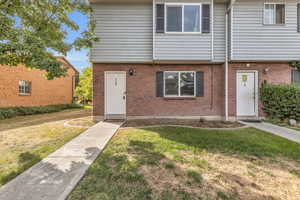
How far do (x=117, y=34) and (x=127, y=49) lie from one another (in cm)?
82

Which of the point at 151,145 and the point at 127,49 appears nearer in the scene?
the point at 151,145

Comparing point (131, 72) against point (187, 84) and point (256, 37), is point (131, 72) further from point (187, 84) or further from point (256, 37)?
point (256, 37)

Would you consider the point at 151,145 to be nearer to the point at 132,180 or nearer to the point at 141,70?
the point at 132,180

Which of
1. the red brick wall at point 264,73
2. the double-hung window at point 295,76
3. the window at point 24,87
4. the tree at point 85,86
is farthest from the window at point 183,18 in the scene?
the tree at point 85,86

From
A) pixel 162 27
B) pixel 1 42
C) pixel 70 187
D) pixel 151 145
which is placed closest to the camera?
pixel 70 187

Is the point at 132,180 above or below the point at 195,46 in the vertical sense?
below

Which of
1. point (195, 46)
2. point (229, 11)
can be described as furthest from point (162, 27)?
point (229, 11)

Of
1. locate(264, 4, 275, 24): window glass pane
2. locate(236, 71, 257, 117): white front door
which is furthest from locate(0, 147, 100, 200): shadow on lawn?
locate(264, 4, 275, 24): window glass pane

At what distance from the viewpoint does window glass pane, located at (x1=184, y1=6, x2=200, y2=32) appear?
21.7ft

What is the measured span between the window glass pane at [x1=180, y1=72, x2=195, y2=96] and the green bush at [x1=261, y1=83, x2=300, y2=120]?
3.32m

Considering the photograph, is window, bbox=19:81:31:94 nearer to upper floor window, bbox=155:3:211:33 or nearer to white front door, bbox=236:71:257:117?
upper floor window, bbox=155:3:211:33

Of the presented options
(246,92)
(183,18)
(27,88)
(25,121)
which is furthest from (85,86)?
(246,92)

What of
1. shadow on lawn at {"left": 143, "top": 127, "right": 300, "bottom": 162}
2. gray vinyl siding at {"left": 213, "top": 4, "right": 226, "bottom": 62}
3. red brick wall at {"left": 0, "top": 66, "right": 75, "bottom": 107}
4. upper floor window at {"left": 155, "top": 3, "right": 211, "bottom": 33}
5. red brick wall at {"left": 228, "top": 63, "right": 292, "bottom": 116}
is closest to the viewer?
shadow on lawn at {"left": 143, "top": 127, "right": 300, "bottom": 162}

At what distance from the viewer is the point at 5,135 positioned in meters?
4.93
